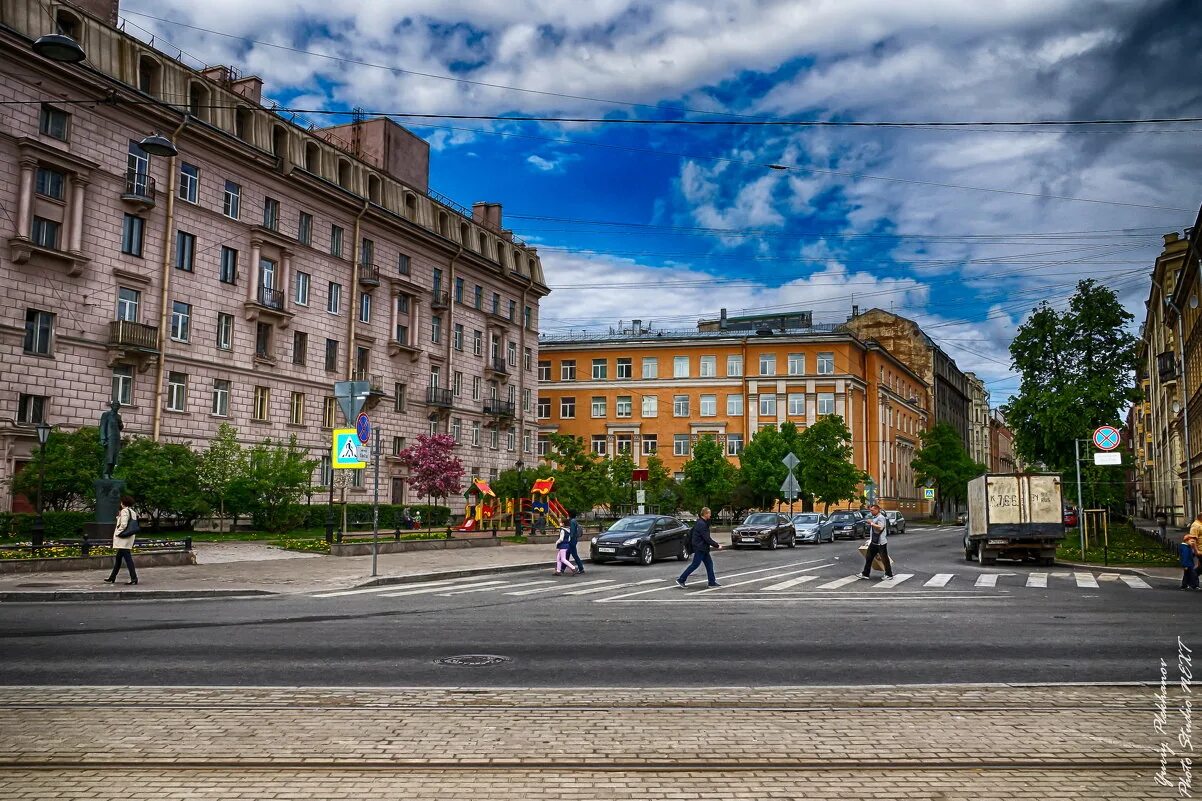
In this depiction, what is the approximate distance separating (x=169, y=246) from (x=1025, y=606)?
37.0 meters

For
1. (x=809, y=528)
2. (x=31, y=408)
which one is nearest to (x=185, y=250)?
(x=31, y=408)

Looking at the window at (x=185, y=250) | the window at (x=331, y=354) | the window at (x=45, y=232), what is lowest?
the window at (x=331, y=354)

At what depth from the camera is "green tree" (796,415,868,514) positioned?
7112 cm

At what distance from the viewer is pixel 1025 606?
1636 centimetres

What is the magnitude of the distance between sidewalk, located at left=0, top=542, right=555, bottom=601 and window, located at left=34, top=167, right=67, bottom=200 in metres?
15.2

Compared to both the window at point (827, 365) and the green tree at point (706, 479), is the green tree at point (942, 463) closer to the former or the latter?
the window at point (827, 365)

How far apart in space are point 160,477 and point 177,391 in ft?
28.0

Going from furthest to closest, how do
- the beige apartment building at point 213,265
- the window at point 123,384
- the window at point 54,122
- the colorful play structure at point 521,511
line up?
1. the colorful play structure at point 521,511
2. the window at point 123,384
3. the window at point 54,122
4. the beige apartment building at point 213,265

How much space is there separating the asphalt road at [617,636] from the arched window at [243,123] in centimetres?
3143

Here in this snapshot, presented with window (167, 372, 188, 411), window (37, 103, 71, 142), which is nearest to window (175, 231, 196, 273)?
window (167, 372, 188, 411)

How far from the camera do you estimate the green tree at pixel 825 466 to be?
71125 millimetres

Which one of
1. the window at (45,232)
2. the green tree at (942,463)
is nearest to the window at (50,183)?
the window at (45,232)

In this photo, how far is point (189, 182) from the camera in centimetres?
4228

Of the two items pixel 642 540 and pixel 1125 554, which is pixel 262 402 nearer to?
pixel 642 540
